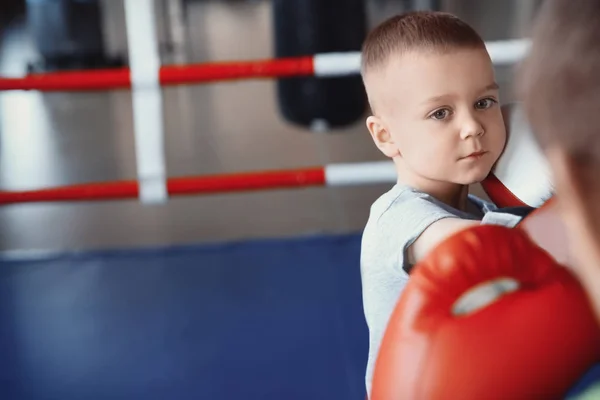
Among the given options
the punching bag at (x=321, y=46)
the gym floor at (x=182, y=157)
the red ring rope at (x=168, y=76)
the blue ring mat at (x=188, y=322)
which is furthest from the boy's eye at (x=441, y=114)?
the punching bag at (x=321, y=46)

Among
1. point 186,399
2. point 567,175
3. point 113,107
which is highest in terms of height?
point 567,175

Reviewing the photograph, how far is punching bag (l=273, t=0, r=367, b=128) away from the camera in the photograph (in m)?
2.18

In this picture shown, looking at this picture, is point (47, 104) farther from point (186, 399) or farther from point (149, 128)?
point (186, 399)

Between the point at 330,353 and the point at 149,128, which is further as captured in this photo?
the point at 149,128

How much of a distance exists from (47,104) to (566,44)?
11.6 feet

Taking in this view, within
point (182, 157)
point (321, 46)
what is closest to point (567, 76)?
point (321, 46)

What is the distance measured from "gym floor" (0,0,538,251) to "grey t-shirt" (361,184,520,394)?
10 cm

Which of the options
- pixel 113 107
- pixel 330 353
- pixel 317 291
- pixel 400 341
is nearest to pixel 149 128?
pixel 317 291

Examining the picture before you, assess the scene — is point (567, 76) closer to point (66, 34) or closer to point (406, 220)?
point (406, 220)

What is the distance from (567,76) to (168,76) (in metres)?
1.22

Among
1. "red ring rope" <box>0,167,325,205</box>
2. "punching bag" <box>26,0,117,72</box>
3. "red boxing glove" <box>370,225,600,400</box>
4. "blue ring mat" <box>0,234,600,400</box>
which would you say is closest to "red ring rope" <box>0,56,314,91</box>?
"red ring rope" <box>0,167,325,205</box>

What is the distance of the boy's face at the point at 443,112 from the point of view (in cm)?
61

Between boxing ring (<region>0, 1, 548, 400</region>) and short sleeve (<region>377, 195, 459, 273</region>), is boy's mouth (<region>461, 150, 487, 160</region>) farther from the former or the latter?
boxing ring (<region>0, 1, 548, 400</region>)

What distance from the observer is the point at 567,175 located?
0.40 metres
